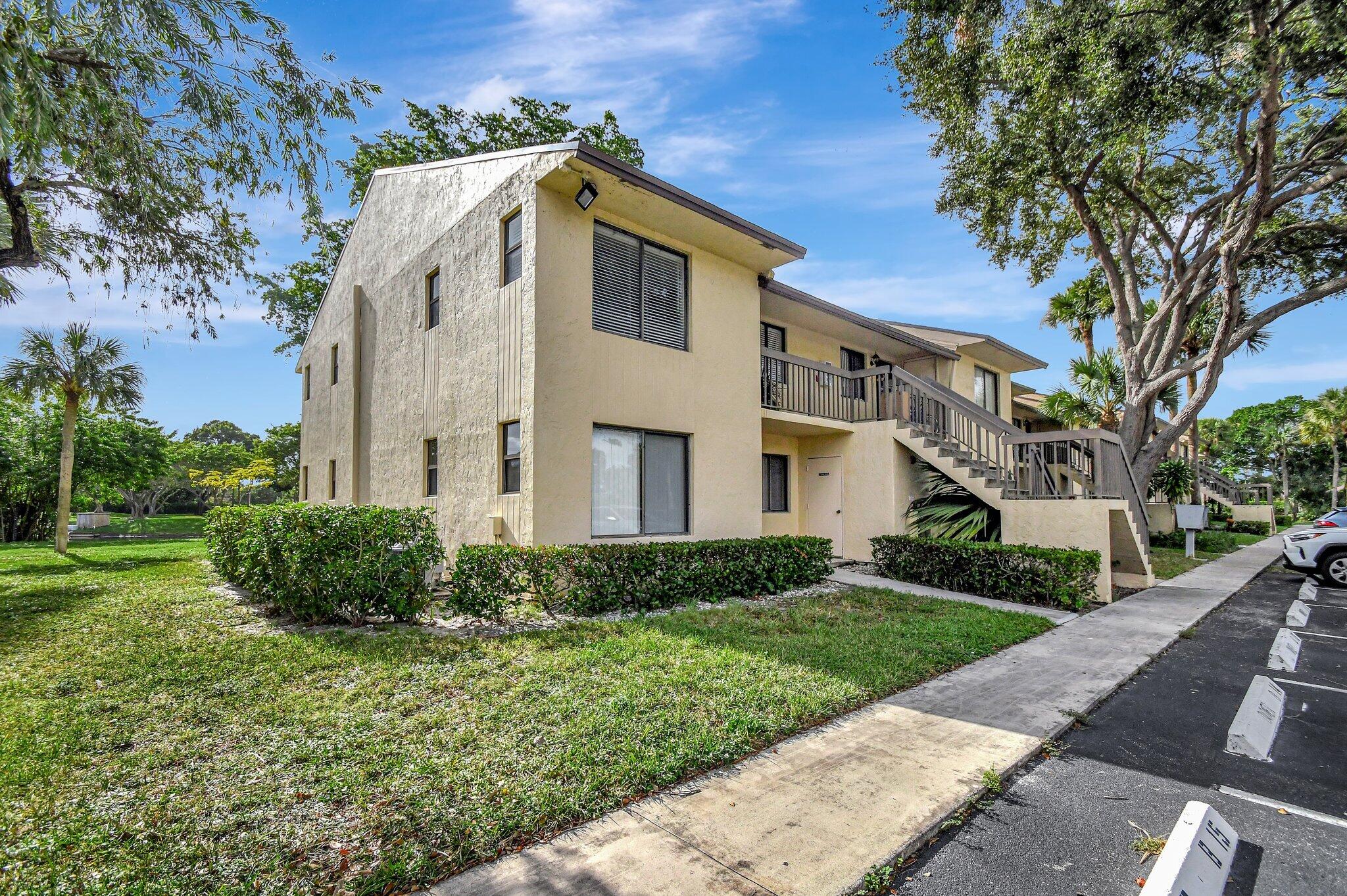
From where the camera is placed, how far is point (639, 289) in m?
9.57

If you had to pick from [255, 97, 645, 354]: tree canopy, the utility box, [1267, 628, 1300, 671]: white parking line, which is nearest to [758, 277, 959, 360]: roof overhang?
the utility box

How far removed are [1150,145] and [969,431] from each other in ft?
22.1

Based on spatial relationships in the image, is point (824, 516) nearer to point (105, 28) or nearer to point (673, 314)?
point (673, 314)

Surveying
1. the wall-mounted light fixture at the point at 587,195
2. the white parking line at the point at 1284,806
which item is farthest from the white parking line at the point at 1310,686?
the wall-mounted light fixture at the point at 587,195

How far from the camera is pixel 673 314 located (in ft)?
33.0

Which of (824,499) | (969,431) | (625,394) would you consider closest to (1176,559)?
(969,431)

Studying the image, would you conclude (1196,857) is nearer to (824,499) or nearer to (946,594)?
(946,594)

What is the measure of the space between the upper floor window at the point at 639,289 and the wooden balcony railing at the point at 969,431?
8.50 ft

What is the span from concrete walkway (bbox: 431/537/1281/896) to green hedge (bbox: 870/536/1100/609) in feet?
12.1

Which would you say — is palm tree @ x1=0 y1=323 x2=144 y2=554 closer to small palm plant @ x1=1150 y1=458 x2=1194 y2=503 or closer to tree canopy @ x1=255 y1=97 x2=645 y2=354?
tree canopy @ x1=255 y1=97 x2=645 y2=354

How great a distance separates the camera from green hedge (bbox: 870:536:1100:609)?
894 centimetres

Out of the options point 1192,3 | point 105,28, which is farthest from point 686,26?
point 1192,3

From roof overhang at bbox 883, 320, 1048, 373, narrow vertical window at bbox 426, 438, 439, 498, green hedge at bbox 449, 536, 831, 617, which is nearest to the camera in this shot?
green hedge at bbox 449, 536, 831, 617

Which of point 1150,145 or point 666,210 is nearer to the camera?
point 666,210
